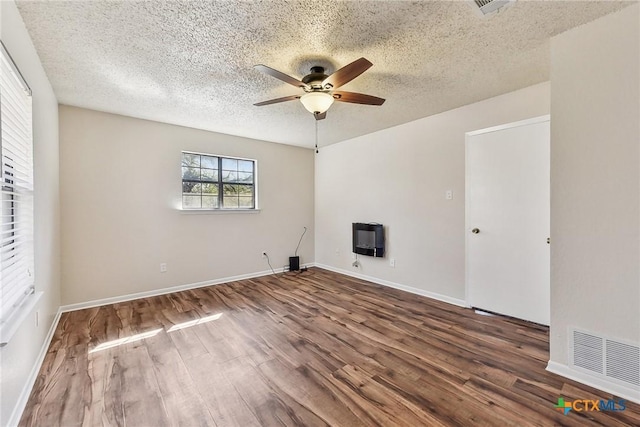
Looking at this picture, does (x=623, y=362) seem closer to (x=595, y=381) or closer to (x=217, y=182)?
(x=595, y=381)

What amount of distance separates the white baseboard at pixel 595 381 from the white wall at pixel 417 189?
4.43ft

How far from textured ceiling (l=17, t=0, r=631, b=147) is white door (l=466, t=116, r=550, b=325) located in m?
0.58

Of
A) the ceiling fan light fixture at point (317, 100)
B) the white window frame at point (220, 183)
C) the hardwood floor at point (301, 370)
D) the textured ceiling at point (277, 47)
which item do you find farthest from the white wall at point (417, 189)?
the ceiling fan light fixture at point (317, 100)

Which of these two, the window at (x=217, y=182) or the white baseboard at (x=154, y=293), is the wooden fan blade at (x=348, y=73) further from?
the white baseboard at (x=154, y=293)

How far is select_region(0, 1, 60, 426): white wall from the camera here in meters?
1.51

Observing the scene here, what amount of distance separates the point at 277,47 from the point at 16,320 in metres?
2.41

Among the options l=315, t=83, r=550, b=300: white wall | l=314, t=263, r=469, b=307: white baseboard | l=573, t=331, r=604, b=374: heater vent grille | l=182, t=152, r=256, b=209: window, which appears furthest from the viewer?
l=182, t=152, r=256, b=209: window

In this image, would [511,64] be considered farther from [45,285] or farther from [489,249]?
[45,285]

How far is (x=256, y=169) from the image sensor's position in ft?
15.8

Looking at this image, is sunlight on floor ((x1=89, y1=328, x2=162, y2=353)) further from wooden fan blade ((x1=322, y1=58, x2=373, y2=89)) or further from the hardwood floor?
wooden fan blade ((x1=322, y1=58, x2=373, y2=89))

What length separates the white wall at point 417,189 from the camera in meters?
3.21

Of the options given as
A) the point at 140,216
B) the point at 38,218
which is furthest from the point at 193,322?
the point at 140,216

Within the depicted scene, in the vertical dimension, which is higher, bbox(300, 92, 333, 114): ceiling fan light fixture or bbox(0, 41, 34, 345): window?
bbox(300, 92, 333, 114): ceiling fan light fixture

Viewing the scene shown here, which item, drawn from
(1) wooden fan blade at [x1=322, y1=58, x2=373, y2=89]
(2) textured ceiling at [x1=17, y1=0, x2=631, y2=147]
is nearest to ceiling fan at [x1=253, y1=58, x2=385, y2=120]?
(1) wooden fan blade at [x1=322, y1=58, x2=373, y2=89]
